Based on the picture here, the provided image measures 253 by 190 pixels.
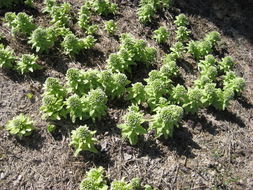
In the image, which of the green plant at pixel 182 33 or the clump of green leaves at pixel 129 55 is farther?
the green plant at pixel 182 33

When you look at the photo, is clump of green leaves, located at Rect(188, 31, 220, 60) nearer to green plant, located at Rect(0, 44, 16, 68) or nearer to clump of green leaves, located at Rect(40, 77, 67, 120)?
clump of green leaves, located at Rect(40, 77, 67, 120)

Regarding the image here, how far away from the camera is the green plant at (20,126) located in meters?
5.09

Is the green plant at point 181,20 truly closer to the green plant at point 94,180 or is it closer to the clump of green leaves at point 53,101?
the clump of green leaves at point 53,101

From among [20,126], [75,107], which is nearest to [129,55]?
[75,107]

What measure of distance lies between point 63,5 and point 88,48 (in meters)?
1.26

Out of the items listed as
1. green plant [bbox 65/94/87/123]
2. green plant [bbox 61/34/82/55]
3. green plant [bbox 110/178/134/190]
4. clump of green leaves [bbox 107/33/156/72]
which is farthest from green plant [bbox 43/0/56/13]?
green plant [bbox 110/178/134/190]

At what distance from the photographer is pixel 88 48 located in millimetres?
6832

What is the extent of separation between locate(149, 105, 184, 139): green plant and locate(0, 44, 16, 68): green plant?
2921 millimetres

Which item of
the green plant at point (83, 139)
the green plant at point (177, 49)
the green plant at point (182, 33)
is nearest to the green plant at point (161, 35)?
the green plant at point (182, 33)

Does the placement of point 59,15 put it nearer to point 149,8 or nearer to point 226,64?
point 149,8

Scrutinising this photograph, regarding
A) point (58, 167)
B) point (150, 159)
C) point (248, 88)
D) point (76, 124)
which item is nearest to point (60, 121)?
point (76, 124)

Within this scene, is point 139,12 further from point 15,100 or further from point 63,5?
point 15,100

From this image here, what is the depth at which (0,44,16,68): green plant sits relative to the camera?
19.4 feet

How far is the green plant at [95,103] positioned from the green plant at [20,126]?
3.10ft
